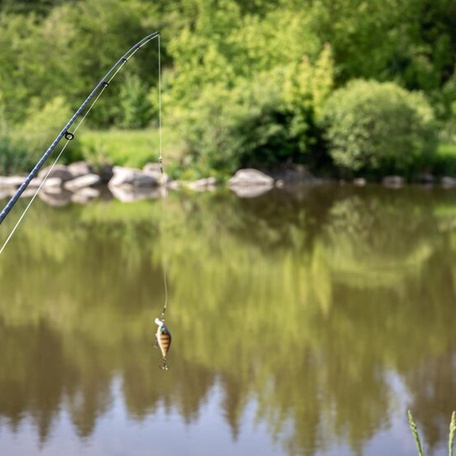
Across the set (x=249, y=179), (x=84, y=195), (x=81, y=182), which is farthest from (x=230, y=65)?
(x=84, y=195)

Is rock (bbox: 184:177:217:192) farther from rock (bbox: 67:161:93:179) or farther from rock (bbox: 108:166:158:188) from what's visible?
rock (bbox: 67:161:93:179)

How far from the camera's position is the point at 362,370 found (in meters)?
8.46

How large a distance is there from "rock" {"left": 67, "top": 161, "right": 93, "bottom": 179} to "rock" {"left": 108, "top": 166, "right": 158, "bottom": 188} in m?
0.92

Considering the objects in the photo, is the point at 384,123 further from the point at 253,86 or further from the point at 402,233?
the point at 402,233

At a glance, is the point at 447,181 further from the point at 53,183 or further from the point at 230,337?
the point at 230,337

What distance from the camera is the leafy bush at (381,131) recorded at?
77.1 ft

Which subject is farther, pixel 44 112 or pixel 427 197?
pixel 44 112

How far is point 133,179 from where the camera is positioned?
950 inches

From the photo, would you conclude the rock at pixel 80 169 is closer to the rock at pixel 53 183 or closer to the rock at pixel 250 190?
the rock at pixel 53 183

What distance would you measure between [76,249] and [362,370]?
6975mm

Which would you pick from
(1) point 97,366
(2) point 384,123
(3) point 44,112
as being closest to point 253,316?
(1) point 97,366

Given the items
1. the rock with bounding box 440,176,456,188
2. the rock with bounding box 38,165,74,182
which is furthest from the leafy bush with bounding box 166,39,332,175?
the rock with bounding box 440,176,456,188

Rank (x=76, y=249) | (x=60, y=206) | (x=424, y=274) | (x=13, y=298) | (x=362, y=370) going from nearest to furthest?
(x=362, y=370), (x=13, y=298), (x=424, y=274), (x=76, y=249), (x=60, y=206)

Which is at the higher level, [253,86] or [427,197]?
[253,86]
